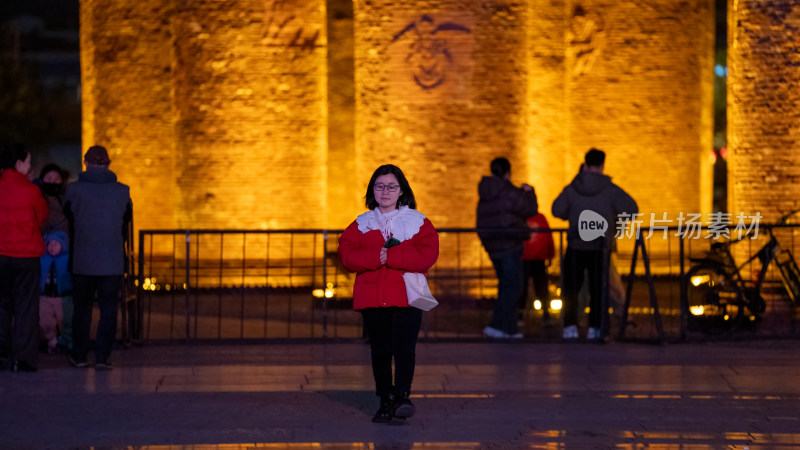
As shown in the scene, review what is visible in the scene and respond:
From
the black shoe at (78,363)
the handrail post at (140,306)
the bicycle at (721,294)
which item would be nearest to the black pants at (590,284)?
the bicycle at (721,294)

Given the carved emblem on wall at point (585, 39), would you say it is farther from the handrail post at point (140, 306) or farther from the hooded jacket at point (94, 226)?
the hooded jacket at point (94, 226)

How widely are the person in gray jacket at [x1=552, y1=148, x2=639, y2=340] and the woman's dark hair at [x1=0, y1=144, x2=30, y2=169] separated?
15.6 feet

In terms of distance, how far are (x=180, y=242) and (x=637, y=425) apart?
14.1 m

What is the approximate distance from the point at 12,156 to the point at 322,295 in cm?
724

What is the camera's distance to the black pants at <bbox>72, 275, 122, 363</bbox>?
436 inches

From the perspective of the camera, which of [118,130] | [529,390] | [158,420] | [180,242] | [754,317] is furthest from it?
[118,130]

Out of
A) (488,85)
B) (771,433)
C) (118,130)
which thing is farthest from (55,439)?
(118,130)

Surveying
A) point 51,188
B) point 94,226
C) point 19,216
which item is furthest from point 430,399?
point 51,188

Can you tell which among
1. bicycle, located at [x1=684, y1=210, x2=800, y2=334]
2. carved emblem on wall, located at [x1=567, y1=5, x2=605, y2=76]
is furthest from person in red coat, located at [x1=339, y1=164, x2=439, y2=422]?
carved emblem on wall, located at [x1=567, y1=5, x2=605, y2=76]

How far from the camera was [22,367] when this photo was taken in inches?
432

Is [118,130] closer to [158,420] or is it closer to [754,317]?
[754,317]

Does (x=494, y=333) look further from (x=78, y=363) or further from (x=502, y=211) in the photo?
(x=78, y=363)

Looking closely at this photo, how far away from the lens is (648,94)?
911 inches

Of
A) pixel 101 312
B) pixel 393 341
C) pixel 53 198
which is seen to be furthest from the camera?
pixel 53 198
